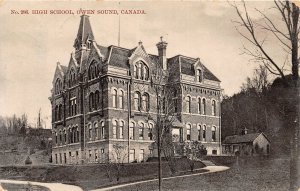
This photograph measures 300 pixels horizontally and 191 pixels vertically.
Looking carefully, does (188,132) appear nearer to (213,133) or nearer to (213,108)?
(213,133)

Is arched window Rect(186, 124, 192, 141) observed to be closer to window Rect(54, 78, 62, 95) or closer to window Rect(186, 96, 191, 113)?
window Rect(186, 96, 191, 113)

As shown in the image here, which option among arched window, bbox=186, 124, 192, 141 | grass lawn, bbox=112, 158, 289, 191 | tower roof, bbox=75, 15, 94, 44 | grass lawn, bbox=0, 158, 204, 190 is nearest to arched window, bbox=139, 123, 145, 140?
arched window, bbox=186, 124, 192, 141

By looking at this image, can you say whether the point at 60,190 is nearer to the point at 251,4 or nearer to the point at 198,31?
the point at 198,31

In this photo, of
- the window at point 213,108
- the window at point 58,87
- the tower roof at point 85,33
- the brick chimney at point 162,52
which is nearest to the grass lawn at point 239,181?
the window at point 213,108

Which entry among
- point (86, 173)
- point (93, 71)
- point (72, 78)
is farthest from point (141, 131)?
point (86, 173)

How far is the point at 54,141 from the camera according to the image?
3925 cm

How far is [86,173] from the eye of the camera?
26125 millimetres

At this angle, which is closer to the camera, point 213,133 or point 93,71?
point 93,71

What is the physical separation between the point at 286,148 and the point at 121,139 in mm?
14699

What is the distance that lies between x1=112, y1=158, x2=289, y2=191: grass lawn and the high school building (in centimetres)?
950

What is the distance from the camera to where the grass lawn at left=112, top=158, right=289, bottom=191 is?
18891 mm

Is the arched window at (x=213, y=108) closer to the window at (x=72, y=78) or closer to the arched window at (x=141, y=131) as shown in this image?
the arched window at (x=141, y=131)

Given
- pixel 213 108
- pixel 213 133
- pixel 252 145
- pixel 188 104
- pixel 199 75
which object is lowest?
pixel 252 145

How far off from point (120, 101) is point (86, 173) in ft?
25.5
